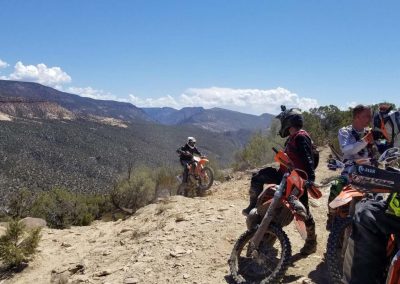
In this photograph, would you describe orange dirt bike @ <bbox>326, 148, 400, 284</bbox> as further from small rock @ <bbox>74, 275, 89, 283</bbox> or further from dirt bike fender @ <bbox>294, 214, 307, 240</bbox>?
small rock @ <bbox>74, 275, 89, 283</bbox>

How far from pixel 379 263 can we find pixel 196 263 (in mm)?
3636

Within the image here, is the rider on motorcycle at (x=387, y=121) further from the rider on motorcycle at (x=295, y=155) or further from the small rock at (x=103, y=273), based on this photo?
the small rock at (x=103, y=273)

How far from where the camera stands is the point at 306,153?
18.1 feet

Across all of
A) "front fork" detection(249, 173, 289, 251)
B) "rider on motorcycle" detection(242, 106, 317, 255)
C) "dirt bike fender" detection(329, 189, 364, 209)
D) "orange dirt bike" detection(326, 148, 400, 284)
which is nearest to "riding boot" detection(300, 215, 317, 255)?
"rider on motorcycle" detection(242, 106, 317, 255)

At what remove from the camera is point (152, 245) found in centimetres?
747

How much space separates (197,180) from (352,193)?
32.5 ft

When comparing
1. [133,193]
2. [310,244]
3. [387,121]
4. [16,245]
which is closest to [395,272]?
[387,121]

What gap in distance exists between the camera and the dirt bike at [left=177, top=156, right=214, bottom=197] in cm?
1440

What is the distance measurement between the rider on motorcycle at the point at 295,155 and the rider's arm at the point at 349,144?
15.9 inches

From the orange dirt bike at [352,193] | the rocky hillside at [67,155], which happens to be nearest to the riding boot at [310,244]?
the orange dirt bike at [352,193]

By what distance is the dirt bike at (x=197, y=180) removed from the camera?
14.4m

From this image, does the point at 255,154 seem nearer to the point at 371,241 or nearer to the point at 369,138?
the point at 369,138

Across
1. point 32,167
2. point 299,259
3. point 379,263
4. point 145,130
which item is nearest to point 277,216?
point 299,259

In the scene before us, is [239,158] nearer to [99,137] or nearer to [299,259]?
[299,259]
